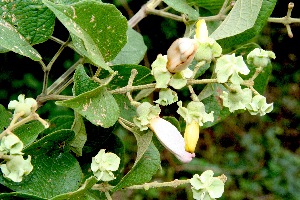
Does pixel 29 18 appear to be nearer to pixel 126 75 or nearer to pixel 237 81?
pixel 126 75

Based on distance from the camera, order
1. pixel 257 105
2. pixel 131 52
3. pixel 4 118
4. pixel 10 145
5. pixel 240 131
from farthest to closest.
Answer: pixel 240 131 < pixel 131 52 < pixel 4 118 < pixel 257 105 < pixel 10 145

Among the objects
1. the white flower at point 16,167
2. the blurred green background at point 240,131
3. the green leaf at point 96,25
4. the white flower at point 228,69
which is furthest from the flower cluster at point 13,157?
the blurred green background at point 240,131

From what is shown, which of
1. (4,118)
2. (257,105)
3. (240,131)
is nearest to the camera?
(257,105)

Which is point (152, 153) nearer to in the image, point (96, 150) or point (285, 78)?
point (96, 150)

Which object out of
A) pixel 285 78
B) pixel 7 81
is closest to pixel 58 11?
pixel 7 81

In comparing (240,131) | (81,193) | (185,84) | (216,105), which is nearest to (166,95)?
(185,84)

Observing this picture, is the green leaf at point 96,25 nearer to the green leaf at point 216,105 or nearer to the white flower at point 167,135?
the white flower at point 167,135

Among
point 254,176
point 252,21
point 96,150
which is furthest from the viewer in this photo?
point 254,176
